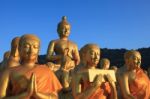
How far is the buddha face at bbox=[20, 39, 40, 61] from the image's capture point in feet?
19.1

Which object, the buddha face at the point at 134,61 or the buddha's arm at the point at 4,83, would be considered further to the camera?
the buddha face at the point at 134,61

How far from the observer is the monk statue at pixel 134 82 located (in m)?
7.93

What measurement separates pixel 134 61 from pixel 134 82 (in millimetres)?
360

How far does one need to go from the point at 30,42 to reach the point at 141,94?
283 cm

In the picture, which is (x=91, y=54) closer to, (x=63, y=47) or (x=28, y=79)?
(x=28, y=79)

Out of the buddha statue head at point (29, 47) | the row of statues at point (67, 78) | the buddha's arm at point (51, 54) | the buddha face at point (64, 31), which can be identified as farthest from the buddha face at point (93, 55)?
the buddha face at point (64, 31)

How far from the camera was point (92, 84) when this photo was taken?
6578 millimetres

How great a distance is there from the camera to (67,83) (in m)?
8.88

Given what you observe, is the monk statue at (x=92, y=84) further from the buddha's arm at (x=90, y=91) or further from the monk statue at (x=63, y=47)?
the monk statue at (x=63, y=47)

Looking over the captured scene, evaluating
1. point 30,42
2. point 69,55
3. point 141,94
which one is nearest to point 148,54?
point 69,55

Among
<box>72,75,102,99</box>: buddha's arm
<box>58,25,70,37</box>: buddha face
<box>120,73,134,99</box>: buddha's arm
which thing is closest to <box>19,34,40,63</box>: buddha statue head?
<box>72,75,102,99</box>: buddha's arm

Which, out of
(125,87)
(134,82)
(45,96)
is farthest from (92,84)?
(134,82)

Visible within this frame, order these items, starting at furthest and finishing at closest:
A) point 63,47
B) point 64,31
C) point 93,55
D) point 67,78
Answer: point 64,31 < point 63,47 < point 67,78 < point 93,55

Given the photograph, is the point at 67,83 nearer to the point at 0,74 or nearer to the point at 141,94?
the point at 141,94
